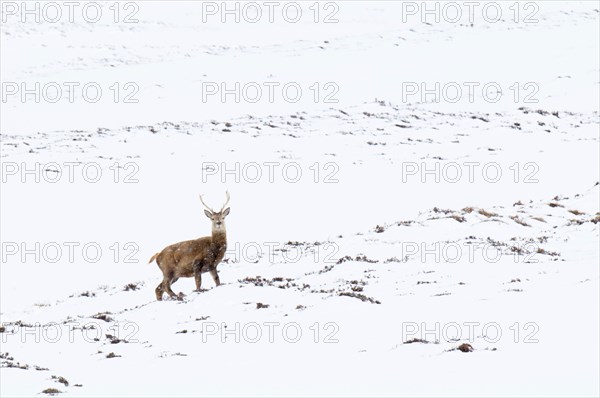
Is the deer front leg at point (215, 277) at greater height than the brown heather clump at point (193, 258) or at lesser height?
lesser

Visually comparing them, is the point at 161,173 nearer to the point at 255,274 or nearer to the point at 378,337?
the point at 255,274

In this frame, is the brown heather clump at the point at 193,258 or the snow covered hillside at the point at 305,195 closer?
the snow covered hillside at the point at 305,195

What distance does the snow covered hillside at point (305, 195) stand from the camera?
11.9 m

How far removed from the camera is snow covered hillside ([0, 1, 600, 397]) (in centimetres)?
1190

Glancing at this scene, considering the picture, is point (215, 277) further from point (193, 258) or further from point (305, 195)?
point (305, 195)

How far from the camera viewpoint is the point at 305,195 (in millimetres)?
31703

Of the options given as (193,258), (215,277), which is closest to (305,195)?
(215,277)

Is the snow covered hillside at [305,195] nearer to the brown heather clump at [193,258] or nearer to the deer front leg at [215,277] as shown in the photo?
the deer front leg at [215,277]

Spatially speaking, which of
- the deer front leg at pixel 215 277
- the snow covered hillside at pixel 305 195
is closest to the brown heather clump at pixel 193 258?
the deer front leg at pixel 215 277

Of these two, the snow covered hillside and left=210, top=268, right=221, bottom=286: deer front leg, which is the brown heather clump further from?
the snow covered hillside

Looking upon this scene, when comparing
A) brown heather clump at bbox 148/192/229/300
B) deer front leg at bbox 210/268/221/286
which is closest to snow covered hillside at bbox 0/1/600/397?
deer front leg at bbox 210/268/221/286

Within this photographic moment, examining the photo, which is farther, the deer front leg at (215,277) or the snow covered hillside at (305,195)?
the deer front leg at (215,277)

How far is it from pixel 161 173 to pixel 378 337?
72.8ft

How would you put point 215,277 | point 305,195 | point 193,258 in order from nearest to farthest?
point 193,258, point 215,277, point 305,195
